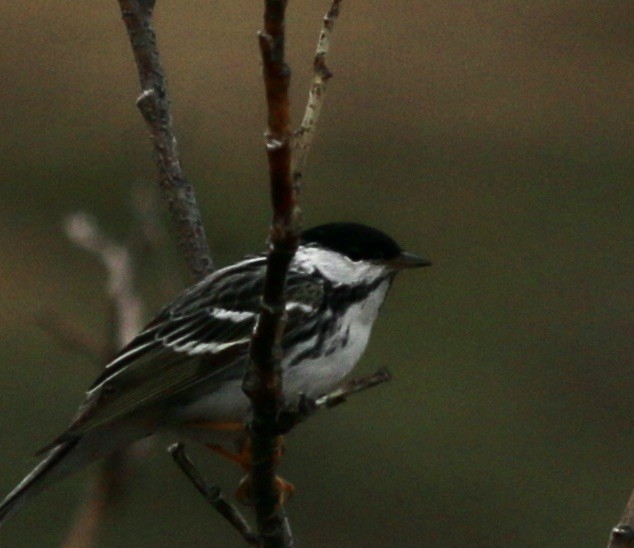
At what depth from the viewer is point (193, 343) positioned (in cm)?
369

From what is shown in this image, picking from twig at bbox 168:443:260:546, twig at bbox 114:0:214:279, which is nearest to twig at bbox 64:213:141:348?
twig at bbox 114:0:214:279

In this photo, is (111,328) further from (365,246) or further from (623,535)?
(623,535)

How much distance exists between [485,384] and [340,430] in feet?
3.70

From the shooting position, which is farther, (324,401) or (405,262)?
(405,262)

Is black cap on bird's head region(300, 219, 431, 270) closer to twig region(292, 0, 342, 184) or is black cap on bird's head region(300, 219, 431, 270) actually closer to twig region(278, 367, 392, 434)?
twig region(292, 0, 342, 184)

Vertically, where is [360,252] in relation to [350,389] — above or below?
below

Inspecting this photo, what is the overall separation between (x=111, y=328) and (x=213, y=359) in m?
0.20

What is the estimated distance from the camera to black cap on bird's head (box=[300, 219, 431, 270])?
12.6 ft

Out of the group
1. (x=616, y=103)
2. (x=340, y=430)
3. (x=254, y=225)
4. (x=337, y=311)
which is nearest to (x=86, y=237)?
(x=337, y=311)

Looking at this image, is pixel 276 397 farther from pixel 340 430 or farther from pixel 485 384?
pixel 485 384

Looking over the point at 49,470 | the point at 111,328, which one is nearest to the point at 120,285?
the point at 111,328

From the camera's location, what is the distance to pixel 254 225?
1086 cm

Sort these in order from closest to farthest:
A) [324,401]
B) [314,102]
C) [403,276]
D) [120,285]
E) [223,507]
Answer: [324,401] < [314,102] < [223,507] < [120,285] < [403,276]

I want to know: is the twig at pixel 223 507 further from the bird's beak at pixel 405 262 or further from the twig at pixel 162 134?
the bird's beak at pixel 405 262
